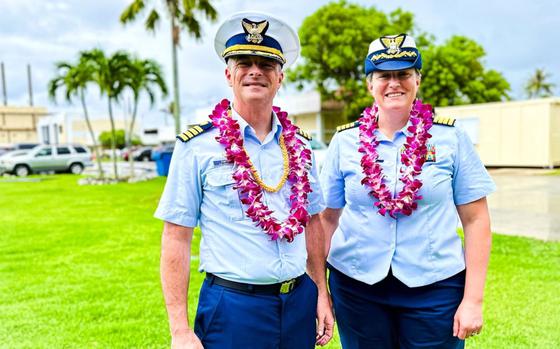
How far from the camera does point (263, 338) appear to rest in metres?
1.83

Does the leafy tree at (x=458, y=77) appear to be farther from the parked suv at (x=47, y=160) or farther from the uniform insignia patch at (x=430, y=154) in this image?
the uniform insignia patch at (x=430, y=154)

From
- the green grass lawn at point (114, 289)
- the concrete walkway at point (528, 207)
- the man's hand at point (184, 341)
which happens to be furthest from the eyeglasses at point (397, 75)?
the concrete walkway at point (528, 207)

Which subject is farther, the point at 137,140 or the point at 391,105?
the point at 137,140

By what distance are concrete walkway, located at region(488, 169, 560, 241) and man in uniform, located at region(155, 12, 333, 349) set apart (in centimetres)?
607

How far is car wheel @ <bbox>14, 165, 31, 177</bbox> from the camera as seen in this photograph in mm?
23438

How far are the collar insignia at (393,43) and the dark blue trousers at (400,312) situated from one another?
0.95 metres

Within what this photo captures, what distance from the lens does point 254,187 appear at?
184 centimetres

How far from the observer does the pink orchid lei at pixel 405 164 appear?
197 centimetres

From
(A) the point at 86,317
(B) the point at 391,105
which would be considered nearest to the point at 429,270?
(B) the point at 391,105

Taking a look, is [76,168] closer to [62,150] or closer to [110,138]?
[62,150]

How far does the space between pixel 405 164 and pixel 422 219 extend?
0.24 m

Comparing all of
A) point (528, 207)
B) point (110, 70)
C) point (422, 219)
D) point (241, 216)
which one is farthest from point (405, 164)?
point (110, 70)

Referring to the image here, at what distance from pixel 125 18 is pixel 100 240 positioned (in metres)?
9.53

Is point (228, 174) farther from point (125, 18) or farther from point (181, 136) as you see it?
point (125, 18)
